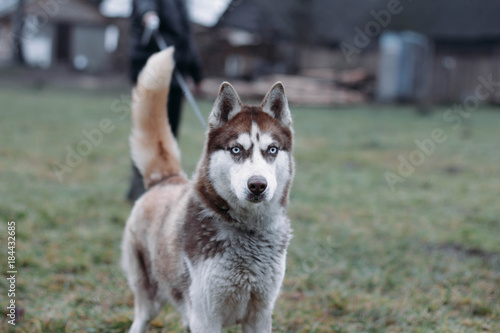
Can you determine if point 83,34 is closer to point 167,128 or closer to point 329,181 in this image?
point 329,181

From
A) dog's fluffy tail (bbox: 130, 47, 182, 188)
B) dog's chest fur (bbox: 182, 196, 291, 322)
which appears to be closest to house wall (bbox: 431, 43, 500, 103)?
dog's fluffy tail (bbox: 130, 47, 182, 188)

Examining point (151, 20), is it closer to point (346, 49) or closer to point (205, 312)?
point (205, 312)

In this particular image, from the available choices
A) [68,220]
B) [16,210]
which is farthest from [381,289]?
[16,210]

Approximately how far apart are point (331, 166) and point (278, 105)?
6116mm

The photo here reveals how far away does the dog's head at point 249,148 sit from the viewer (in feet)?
7.36

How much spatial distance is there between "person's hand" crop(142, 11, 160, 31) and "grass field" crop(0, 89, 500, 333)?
2.07 metres

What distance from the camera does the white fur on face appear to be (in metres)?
2.22

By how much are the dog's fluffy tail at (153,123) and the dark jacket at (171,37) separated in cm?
161

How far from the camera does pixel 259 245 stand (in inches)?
94.0

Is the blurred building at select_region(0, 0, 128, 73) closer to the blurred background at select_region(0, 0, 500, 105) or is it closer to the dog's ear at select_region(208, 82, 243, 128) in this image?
the blurred background at select_region(0, 0, 500, 105)

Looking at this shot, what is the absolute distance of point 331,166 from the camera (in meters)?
8.52

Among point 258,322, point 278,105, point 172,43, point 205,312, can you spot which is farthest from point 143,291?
point 172,43

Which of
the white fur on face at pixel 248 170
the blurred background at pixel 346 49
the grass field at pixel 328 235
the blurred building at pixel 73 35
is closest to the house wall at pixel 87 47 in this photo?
the blurred building at pixel 73 35

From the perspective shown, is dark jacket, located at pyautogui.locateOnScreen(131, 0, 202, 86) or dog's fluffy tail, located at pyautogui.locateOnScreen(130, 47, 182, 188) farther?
dark jacket, located at pyautogui.locateOnScreen(131, 0, 202, 86)
